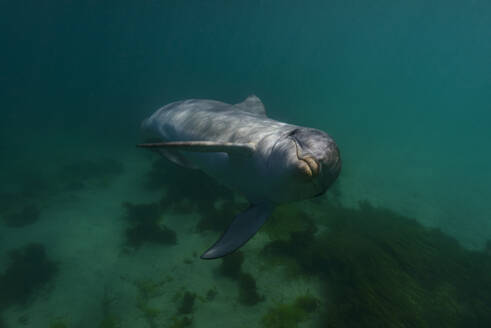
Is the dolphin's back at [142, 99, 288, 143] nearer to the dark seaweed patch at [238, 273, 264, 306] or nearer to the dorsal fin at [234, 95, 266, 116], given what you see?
the dorsal fin at [234, 95, 266, 116]

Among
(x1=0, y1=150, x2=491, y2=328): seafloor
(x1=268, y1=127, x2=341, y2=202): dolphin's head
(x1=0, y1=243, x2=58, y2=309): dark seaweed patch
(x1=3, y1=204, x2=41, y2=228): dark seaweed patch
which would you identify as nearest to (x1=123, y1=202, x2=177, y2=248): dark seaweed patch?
(x1=0, y1=150, x2=491, y2=328): seafloor

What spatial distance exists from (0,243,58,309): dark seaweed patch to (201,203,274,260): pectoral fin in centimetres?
509

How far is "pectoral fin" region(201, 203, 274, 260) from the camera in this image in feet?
7.50

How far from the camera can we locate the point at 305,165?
178 centimetres

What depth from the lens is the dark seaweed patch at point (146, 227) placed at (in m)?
6.11

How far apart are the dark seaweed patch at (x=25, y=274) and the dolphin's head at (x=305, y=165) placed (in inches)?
234

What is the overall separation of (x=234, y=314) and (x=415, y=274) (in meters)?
4.06

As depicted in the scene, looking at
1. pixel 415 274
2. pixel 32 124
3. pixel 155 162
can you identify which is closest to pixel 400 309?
pixel 415 274

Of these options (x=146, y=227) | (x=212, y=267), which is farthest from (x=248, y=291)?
(x=146, y=227)

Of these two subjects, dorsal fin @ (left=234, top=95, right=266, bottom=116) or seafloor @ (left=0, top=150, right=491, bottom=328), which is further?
dorsal fin @ (left=234, top=95, right=266, bottom=116)

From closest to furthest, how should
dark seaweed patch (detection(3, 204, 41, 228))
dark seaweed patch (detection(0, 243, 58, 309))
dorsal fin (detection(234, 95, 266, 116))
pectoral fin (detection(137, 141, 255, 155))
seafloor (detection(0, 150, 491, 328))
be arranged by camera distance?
pectoral fin (detection(137, 141, 255, 155)) < seafloor (detection(0, 150, 491, 328)) < dark seaweed patch (detection(0, 243, 58, 309)) < dorsal fin (detection(234, 95, 266, 116)) < dark seaweed patch (detection(3, 204, 41, 228))

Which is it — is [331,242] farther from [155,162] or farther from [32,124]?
[32,124]

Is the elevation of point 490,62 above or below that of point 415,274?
above

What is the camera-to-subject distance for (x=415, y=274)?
5.25 metres
